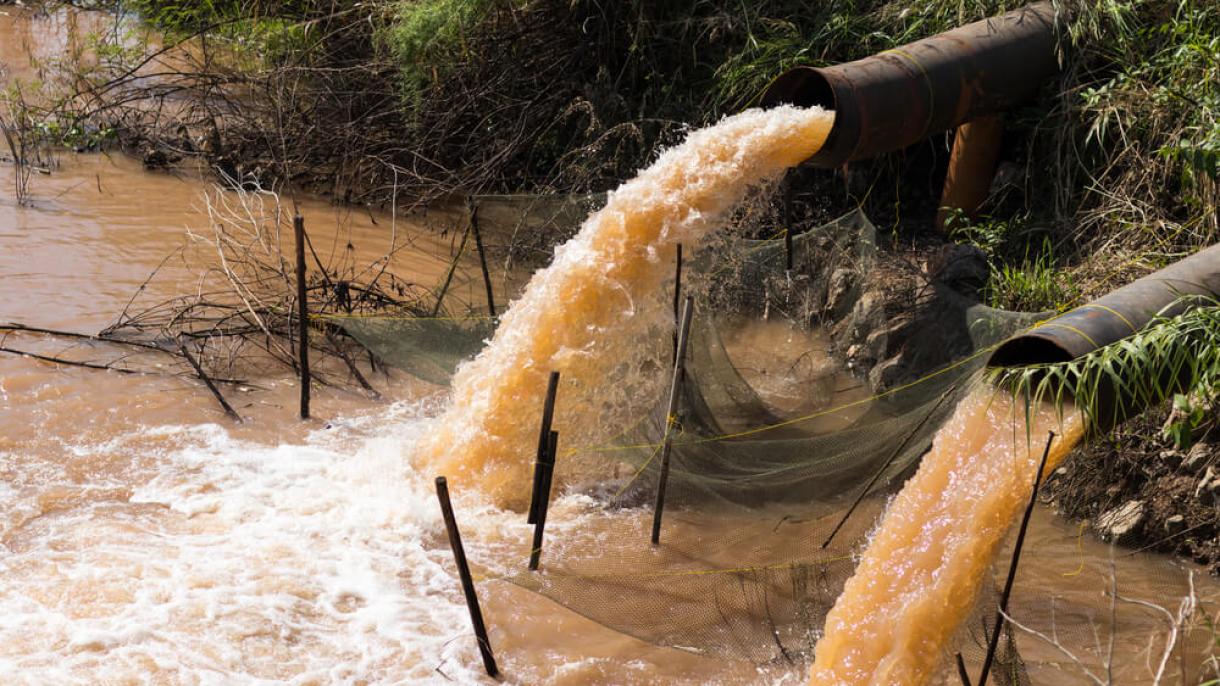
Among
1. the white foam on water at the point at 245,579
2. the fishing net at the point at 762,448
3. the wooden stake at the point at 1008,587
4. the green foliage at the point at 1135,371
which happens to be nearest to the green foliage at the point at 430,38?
the fishing net at the point at 762,448

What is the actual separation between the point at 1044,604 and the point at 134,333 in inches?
200

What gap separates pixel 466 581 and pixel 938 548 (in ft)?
5.28

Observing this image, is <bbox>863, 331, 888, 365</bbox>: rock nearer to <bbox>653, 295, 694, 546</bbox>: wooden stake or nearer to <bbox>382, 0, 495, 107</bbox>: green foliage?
<bbox>653, 295, 694, 546</bbox>: wooden stake

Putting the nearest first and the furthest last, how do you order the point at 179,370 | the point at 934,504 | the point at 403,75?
the point at 934,504 → the point at 179,370 → the point at 403,75

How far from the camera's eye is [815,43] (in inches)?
292

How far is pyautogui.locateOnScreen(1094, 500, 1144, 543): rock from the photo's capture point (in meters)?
4.92

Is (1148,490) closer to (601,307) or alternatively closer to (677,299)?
(677,299)

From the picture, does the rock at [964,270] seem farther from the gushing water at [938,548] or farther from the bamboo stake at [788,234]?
the gushing water at [938,548]

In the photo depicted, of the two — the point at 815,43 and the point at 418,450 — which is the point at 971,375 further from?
the point at 815,43

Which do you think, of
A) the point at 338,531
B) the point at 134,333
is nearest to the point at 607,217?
the point at 338,531

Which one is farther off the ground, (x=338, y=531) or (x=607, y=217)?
(x=607, y=217)

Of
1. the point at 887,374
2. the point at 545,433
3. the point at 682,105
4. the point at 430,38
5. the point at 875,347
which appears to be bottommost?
the point at 545,433

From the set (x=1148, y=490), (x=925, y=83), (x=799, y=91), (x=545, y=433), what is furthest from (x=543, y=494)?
(x=925, y=83)

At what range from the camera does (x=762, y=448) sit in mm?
4832
